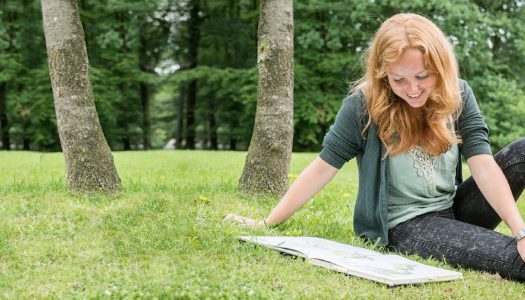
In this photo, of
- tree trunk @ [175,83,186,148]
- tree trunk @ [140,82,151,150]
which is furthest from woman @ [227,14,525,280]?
tree trunk @ [175,83,186,148]

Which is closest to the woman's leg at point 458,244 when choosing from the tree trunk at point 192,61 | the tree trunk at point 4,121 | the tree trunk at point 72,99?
the tree trunk at point 72,99

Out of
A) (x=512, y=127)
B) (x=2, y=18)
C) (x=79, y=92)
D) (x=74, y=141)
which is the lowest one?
(x=512, y=127)

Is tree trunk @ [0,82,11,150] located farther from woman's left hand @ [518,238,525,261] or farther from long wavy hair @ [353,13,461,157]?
woman's left hand @ [518,238,525,261]

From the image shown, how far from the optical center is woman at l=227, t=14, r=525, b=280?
298 centimetres

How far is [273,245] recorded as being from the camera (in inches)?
125

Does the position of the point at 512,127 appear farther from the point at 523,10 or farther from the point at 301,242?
the point at 301,242

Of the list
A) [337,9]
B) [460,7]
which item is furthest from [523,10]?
[337,9]

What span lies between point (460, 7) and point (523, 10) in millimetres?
5198

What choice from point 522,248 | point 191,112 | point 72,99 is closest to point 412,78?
point 522,248

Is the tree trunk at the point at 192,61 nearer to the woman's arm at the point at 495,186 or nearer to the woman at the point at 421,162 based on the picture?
the woman at the point at 421,162

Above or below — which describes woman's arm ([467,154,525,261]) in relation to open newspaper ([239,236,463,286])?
above

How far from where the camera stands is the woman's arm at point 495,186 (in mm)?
3035

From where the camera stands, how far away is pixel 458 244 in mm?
3152

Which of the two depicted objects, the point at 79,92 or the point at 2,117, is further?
the point at 2,117
